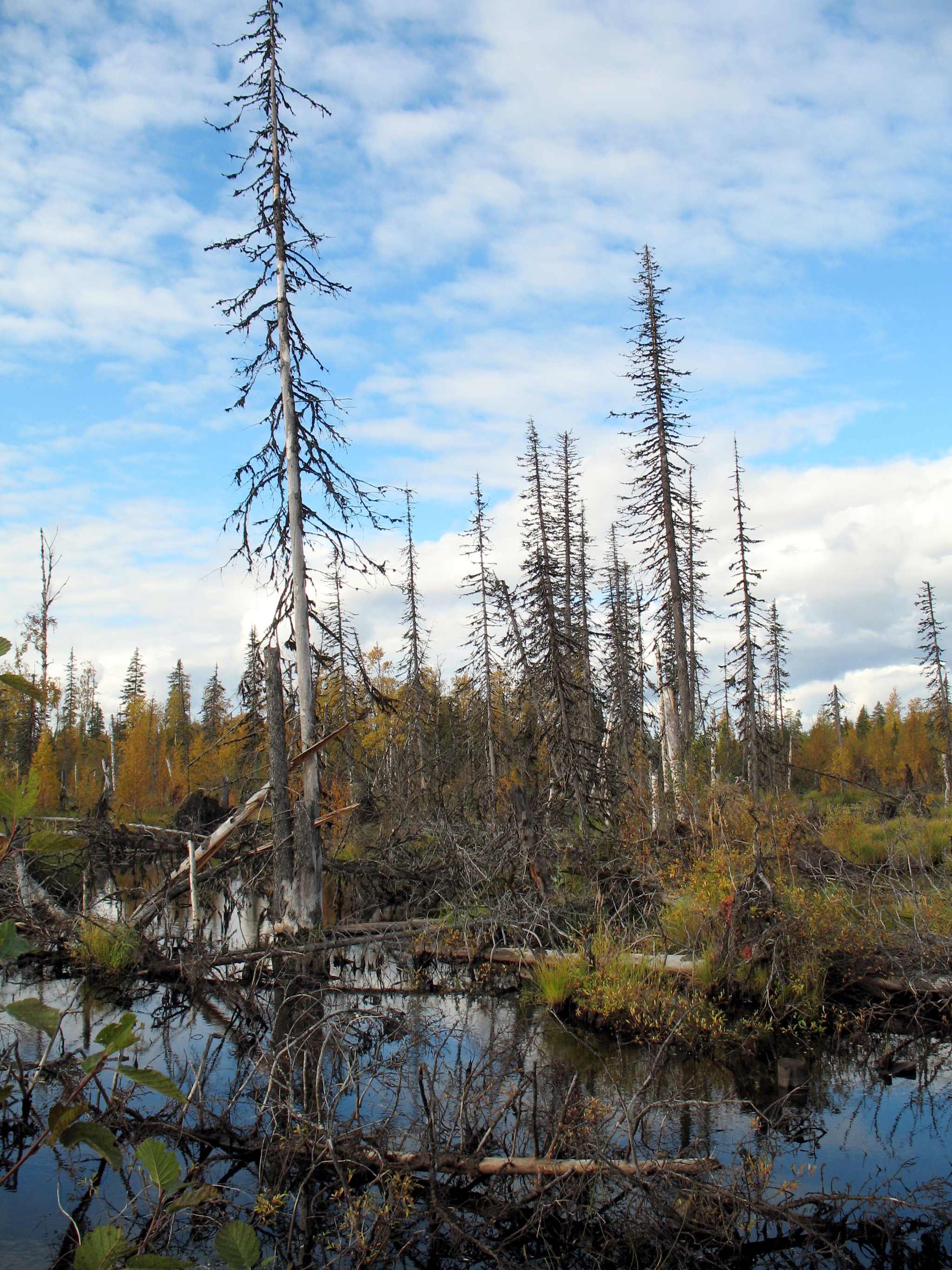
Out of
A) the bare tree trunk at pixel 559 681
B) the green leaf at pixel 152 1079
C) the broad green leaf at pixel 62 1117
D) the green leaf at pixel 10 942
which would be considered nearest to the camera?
the green leaf at pixel 152 1079

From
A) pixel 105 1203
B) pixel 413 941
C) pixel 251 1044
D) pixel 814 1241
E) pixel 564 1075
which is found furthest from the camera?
pixel 413 941

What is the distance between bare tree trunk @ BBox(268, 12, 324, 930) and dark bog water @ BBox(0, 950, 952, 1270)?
14.3ft

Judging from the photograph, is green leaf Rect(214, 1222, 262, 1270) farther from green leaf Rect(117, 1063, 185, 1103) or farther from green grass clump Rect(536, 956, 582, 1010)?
green grass clump Rect(536, 956, 582, 1010)

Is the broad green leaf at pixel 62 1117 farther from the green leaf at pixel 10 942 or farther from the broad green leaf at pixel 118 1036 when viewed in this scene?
the green leaf at pixel 10 942

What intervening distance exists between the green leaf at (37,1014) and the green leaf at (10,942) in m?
0.12

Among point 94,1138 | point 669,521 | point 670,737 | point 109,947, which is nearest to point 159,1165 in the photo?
point 94,1138

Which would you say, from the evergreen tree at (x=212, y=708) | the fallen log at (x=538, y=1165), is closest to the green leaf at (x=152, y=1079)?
the fallen log at (x=538, y=1165)

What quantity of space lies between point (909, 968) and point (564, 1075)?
4.46 m

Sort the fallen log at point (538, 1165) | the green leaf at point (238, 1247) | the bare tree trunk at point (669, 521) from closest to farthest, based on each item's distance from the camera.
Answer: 1. the green leaf at point (238, 1247)
2. the fallen log at point (538, 1165)
3. the bare tree trunk at point (669, 521)

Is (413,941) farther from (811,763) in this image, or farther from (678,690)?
(811,763)

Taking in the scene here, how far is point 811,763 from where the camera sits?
→ 69062 millimetres

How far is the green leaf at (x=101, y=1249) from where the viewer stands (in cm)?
209

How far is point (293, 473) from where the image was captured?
46.8 feet

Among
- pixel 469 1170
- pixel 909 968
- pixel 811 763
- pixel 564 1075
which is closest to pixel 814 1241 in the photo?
pixel 469 1170
